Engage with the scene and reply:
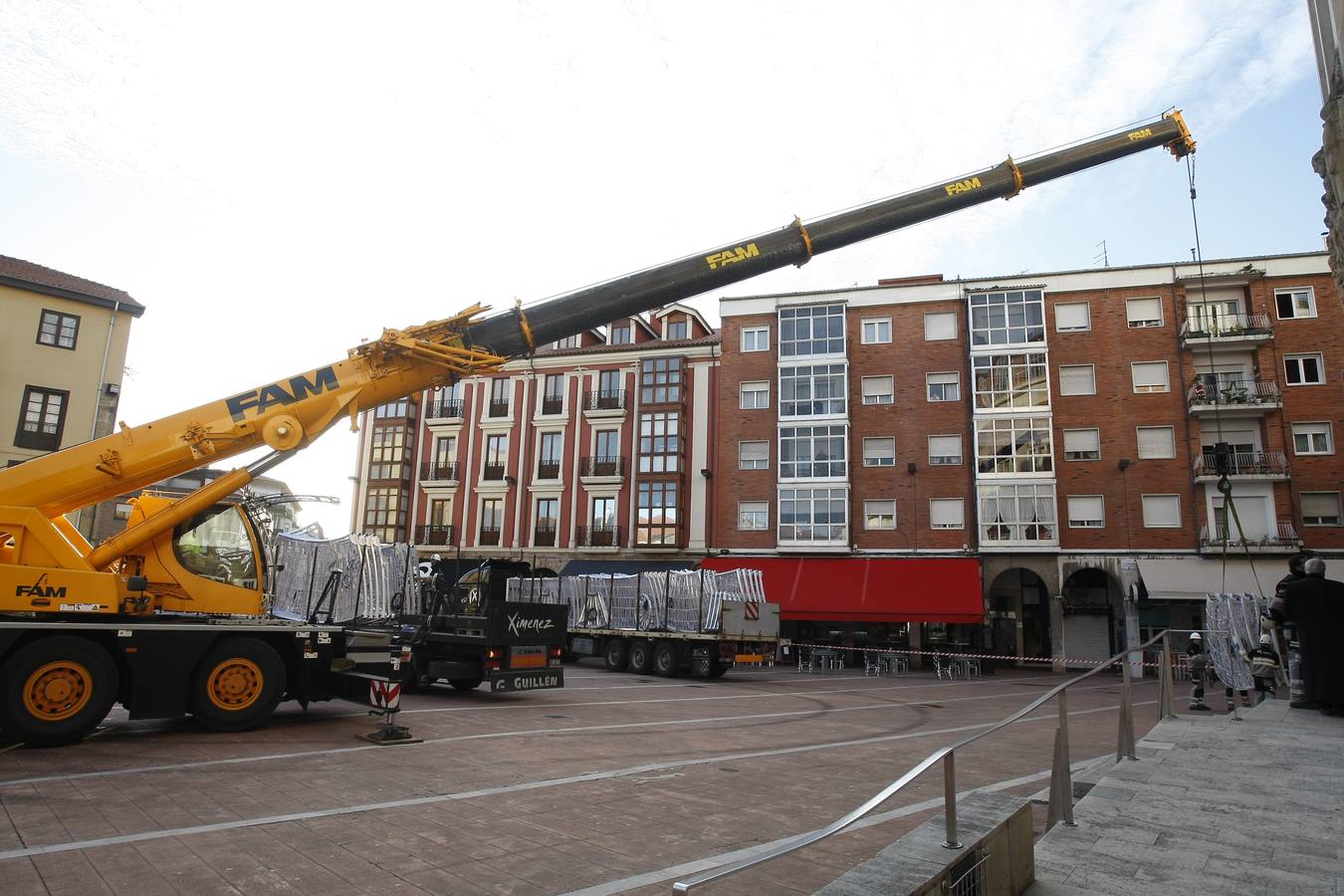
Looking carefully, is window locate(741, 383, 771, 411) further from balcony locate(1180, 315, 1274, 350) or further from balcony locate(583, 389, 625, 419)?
balcony locate(1180, 315, 1274, 350)

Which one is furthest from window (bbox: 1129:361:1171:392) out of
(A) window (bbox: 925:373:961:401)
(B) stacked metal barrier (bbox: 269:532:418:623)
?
(B) stacked metal barrier (bbox: 269:532:418:623)

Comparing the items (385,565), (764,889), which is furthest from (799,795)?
(385,565)

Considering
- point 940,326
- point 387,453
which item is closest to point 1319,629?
point 940,326

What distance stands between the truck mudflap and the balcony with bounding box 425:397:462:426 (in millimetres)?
30865

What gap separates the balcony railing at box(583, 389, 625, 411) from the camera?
41188 mm

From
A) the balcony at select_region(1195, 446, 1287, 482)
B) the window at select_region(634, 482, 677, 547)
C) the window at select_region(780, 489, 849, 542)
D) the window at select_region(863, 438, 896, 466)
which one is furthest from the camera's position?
the window at select_region(634, 482, 677, 547)

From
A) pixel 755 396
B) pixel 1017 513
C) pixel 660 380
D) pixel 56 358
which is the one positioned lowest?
pixel 1017 513

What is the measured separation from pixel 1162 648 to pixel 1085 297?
29.9 metres

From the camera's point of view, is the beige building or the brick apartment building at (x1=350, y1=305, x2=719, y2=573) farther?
the brick apartment building at (x1=350, y1=305, x2=719, y2=573)

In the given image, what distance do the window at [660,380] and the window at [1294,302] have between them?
26.0m

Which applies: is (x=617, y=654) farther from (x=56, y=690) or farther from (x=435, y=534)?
(x=435, y=534)

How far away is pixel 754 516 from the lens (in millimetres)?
→ 37281

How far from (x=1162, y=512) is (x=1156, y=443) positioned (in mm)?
2895

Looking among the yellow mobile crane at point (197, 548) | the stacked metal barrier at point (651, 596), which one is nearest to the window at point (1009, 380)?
the stacked metal barrier at point (651, 596)
